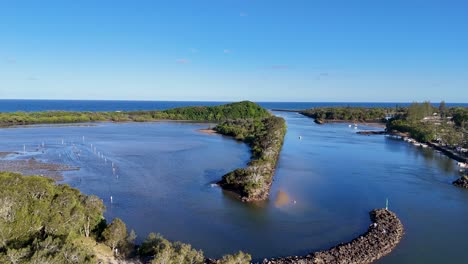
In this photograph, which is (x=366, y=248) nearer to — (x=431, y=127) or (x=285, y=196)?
(x=285, y=196)

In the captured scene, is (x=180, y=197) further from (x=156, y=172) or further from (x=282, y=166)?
(x=282, y=166)

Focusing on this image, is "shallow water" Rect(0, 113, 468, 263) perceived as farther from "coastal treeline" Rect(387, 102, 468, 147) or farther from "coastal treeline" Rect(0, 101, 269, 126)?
"coastal treeline" Rect(0, 101, 269, 126)

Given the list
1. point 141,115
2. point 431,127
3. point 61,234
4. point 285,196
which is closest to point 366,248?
point 285,196

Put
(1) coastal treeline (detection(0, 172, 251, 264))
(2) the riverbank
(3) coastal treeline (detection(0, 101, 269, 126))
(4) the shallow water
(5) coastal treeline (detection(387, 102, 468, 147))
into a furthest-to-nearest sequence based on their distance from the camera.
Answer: (3) coastal treeline (detection(0, 101, 269, 126)), (5) coastal treeline (detection(387, 102, 468, 147)), (4) the shallow water, (2) the riverbank, (1) coastal treeline (detection(0, 172, 251, 264))

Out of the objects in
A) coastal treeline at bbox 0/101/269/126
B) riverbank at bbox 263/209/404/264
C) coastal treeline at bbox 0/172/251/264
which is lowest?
riverbank at bbox 263/209/404/264

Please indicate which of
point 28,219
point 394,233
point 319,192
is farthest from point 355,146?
point 28,219

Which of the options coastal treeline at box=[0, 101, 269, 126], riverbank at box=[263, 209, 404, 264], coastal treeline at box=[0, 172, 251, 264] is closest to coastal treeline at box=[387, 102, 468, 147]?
riverbank at box=[263, 209, 404, 264]

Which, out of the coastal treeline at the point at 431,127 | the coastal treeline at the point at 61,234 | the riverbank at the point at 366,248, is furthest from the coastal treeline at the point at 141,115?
the riverbank at the point at 366,248
